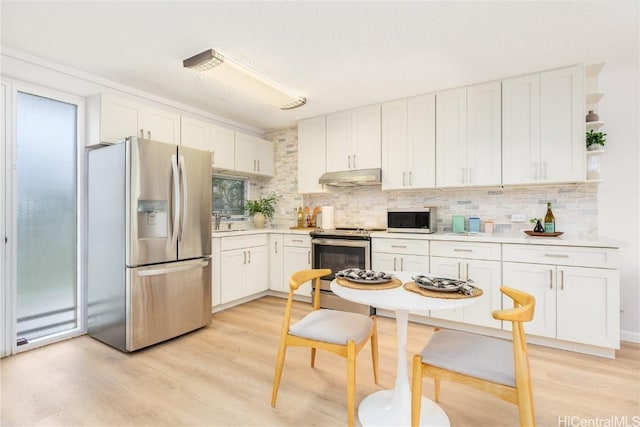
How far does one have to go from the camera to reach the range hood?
3827 millimetres

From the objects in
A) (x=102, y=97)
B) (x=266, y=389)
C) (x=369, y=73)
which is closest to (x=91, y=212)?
(x=102, y=97)

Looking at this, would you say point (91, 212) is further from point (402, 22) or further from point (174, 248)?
point (402, 22)

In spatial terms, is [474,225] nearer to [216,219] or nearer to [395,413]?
[395,413]

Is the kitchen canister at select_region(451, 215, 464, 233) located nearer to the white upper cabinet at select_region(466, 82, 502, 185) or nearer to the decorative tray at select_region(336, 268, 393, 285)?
the white upper cabinet at select_region(466, 82, 502, 185)

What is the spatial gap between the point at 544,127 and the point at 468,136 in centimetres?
66

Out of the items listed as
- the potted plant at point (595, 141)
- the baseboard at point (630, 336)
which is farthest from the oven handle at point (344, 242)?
the baseboard at point (630, 336)

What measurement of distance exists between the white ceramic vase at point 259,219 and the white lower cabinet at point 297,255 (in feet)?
2.18

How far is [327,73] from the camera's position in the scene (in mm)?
3027

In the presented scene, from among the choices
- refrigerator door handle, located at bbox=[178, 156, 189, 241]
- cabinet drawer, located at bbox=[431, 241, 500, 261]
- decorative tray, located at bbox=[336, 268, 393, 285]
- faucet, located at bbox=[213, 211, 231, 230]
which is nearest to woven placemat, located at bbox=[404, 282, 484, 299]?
decorative tray, located at bbox=[336, 268, 393, 285]

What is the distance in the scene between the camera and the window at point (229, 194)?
4.43m

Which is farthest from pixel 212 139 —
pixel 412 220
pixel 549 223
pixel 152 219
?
pixel 549 223

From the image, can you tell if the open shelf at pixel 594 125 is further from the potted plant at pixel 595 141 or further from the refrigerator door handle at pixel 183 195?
the refrigerator door handle at pixel 183 195

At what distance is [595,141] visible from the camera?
9.43ft

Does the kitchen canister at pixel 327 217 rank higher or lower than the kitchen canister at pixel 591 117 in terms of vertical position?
lower
